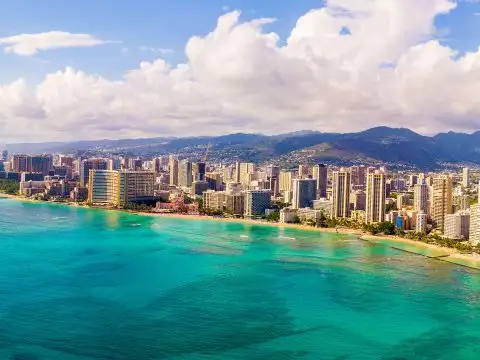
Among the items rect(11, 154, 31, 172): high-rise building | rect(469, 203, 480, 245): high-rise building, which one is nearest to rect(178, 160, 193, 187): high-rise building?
rect(11, 154, 31, 172): high-rise building

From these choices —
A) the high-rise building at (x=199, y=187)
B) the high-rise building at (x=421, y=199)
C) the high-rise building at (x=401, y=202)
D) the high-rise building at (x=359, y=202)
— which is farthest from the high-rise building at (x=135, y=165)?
the high-rise building at (x=421, y=199)

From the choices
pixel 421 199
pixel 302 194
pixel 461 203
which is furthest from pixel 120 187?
pixel 461 203

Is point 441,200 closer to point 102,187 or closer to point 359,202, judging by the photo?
point 359,202

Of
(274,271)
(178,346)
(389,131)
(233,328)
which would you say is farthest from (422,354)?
(389,131)

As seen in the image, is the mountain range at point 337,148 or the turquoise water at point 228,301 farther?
the mountain range at point 337,148

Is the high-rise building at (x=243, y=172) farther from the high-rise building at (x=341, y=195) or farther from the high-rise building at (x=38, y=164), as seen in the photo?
the high-rise building at (x=341, y=195)

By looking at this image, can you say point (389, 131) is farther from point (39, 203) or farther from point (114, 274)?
point (114, 274)

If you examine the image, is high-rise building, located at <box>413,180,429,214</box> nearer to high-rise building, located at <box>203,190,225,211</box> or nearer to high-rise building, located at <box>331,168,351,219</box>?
high-rise building, located at <box>331,168,351,219</box>
